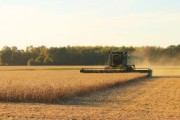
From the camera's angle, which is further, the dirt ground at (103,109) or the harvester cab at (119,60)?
the harvester cab at (119,60)

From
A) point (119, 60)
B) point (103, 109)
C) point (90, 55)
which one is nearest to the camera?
point (103, 109)

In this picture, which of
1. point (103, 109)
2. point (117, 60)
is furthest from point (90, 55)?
point (103, 109)

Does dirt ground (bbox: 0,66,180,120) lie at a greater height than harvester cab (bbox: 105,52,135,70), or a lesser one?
lesser

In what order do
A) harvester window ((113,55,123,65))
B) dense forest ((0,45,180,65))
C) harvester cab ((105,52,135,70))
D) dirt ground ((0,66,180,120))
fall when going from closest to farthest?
dirt ground ((0,66,180,120))
harvester cab ((105,52,135,70))
harvester window ((113,55,123,65))
dense forest ((0,45,180,65))

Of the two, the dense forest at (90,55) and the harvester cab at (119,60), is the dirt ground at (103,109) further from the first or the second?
the dense forest at (90,55)

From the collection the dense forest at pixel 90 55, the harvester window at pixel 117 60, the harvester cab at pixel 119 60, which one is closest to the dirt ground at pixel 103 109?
the harvester cab at pixel 119 60

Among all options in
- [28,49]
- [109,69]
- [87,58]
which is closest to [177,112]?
[109,69]

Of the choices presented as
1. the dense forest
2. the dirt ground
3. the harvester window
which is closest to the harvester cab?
→ the harvester window

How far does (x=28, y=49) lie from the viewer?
114 meters

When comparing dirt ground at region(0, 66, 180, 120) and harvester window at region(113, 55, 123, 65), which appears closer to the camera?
dirt ground at region(0, 66, 180, 120)

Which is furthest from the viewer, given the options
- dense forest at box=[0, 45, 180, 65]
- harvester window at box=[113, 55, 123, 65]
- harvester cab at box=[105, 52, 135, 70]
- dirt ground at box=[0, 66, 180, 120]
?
dense forest at box=[0, 45, 180, 65]

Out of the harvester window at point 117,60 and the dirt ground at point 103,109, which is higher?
the harvester window at point 117,60

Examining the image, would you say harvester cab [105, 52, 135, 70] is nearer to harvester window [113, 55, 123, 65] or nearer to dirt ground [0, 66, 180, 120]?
harvester window [113, 55, 123, 65]

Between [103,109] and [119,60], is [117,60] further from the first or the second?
[103,109]
